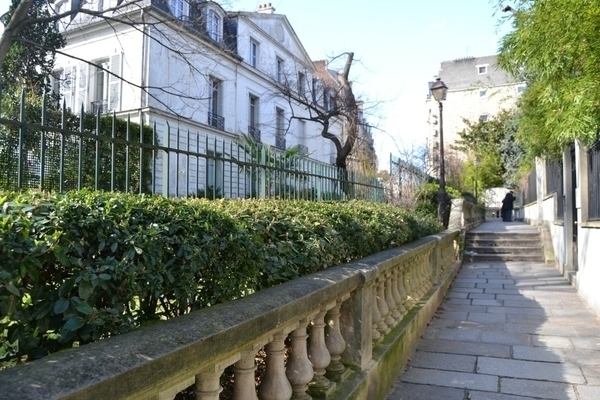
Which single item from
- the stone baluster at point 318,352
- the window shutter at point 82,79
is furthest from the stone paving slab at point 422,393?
the window shutter at point 82,79

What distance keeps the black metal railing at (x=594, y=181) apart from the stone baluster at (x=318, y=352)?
541 centimetres

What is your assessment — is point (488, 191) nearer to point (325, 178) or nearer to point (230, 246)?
point (325, 178)

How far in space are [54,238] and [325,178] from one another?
4.89m

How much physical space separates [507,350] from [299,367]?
301 centimetres

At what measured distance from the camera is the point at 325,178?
620 cm

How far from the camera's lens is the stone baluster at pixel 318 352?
2340 millimetres

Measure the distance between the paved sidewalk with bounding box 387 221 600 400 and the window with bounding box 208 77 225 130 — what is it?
44.2 ft

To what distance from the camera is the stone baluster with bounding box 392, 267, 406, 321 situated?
4023 millimetres

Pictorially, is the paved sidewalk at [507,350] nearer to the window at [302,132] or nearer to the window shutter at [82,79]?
the window shutter at [82,79]

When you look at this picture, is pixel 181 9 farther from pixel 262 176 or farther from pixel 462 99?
pixel 462 99

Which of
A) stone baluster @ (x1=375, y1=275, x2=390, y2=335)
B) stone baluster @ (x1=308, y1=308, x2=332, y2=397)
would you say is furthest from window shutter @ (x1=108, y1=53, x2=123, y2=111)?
stone baluster @ (x1=308, y1=308, x2=332, y2=397)

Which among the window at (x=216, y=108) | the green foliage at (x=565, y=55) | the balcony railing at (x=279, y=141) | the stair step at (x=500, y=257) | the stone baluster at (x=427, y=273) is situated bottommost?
the stair step at (x=500, y=257)

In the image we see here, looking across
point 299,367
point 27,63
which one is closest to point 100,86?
point 27,63

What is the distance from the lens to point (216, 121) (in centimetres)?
1878
